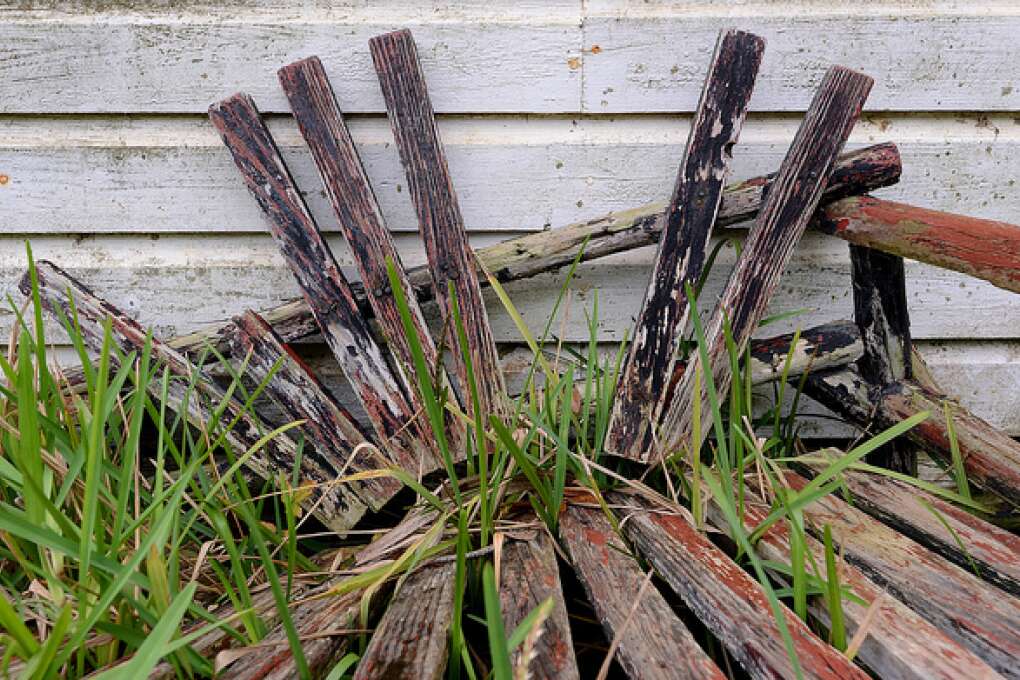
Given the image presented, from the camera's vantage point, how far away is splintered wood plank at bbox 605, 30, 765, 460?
135cm

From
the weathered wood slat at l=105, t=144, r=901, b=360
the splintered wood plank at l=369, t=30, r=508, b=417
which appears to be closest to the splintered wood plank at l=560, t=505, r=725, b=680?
the splintered wood plank at l=369, t=30, r=508, b=417

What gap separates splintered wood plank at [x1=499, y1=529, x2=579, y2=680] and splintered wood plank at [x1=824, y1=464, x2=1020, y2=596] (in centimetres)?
55

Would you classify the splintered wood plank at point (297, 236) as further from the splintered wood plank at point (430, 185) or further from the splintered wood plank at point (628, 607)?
the splintered wood plank at point (628, 607)

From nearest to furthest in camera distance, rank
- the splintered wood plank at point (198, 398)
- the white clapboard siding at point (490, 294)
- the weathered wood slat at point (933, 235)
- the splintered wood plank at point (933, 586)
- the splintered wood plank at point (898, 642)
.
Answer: the splintered wood plank at point (898, 642)
the splintered wood plank at point (933, 586)
the weathered wood slat at point (933, 235)
the splintered wood plank at point (198, 398)
the white clapboard siding at point (490, 294)

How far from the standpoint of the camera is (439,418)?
0.94 meters

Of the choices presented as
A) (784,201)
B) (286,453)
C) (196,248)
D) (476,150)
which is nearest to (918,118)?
(784,201)

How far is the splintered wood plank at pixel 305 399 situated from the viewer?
139 cm

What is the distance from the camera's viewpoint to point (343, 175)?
144 centimetres

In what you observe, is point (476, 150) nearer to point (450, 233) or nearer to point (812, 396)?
point (450, 233)

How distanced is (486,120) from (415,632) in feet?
3.54

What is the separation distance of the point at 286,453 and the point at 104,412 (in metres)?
0.55

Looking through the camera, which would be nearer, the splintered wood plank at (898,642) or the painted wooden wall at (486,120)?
the splintered wood plank at (898,642)

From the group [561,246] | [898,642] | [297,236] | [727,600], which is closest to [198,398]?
[297,236]

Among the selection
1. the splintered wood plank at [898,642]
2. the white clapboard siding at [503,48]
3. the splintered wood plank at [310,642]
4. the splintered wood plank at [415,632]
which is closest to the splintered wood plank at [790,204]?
the white clapboard siding at [503,48]
